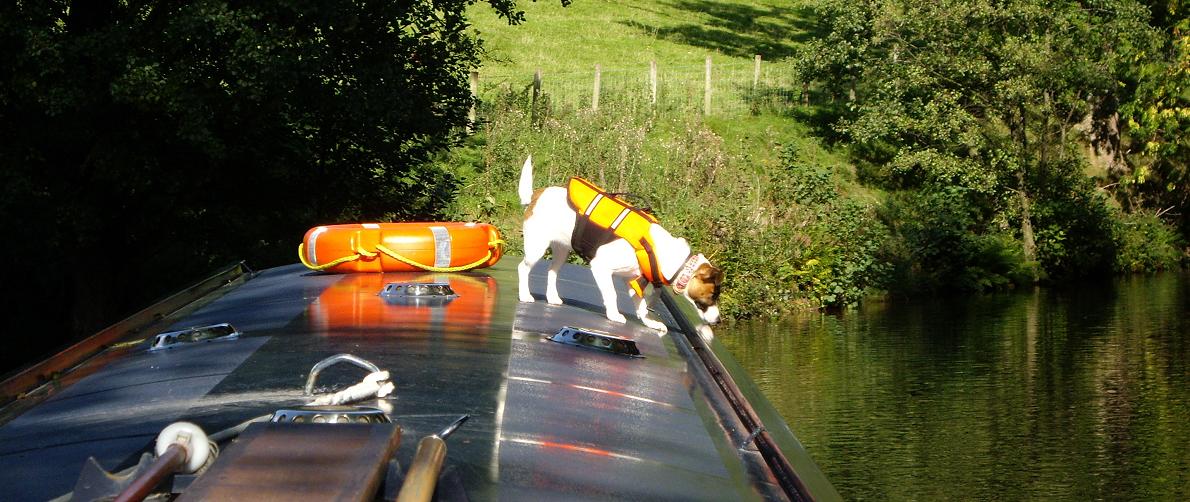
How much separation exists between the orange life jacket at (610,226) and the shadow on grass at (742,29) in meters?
29.3

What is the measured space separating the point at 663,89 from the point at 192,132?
17.0m

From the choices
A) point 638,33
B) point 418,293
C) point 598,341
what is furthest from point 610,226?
point 638,33

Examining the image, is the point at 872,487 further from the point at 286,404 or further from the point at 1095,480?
the point at 286,404

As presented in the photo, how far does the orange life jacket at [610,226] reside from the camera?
6.25 meters

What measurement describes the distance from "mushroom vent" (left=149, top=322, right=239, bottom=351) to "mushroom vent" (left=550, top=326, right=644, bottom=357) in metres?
1.25

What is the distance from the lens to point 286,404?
11.6 ft

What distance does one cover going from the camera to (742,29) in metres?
42.0

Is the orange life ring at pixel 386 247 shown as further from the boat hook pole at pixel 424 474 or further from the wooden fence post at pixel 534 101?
the wooden fence post at pixel 534 101

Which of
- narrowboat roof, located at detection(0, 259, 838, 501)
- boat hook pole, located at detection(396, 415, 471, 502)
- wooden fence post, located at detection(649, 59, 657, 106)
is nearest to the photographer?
boat hook pole, located at detection(396, 415, 471, 502)

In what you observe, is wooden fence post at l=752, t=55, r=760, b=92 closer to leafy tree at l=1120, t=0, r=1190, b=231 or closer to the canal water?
leafy tree at l=1120, t=0, r=1190, b=231

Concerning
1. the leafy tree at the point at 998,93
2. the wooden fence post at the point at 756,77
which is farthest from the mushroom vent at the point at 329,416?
the wooden fence post at the point at 756,77

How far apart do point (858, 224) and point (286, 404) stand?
17.4m

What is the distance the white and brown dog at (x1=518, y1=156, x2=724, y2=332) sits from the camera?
20.4 ft

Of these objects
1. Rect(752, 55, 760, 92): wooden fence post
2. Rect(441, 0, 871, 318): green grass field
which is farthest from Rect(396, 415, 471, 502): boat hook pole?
Rect(752, 55, 760, 92): wooden fence post
